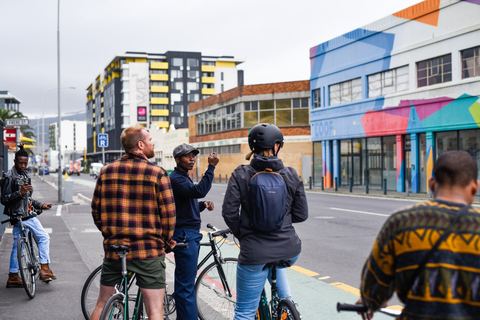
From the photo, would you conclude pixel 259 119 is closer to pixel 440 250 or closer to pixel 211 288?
pixel 211 288

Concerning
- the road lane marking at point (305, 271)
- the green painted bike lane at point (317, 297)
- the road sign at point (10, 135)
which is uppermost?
the road sign at point (10, 135)

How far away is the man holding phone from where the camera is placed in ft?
20.5

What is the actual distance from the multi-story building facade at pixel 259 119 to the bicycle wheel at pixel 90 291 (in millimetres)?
33259

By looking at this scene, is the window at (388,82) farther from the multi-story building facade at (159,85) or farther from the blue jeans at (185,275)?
the multi-story building facade at (159,85)

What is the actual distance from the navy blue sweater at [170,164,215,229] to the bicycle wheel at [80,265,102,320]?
103 cm

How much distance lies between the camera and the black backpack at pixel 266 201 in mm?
3375

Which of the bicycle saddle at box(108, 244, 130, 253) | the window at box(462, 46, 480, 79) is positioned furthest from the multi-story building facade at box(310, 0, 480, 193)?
the bicycle saddle at box(108, 244, 130, 253)

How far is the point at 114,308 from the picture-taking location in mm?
3674

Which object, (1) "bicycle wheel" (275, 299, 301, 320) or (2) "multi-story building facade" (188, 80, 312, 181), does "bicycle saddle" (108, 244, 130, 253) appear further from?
(2) "multi-story building facade" (188, 80, 312, 181)

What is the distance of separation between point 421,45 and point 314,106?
11695 mm

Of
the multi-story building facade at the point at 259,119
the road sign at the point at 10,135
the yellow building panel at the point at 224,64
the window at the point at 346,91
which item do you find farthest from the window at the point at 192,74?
the road sign at the point at 10,135

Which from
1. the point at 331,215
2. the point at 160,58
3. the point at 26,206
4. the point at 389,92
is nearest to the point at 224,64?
the point at 160,58

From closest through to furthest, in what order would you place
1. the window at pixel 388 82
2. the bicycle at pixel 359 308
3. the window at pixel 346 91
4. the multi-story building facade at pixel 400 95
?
the bicycle at pixel 359 308
the multi-story building facade at pixel 400 95
the window at pixel 388 82
the window at pixel 346 91

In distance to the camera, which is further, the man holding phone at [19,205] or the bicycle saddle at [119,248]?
the man holding phone at [19,205]
